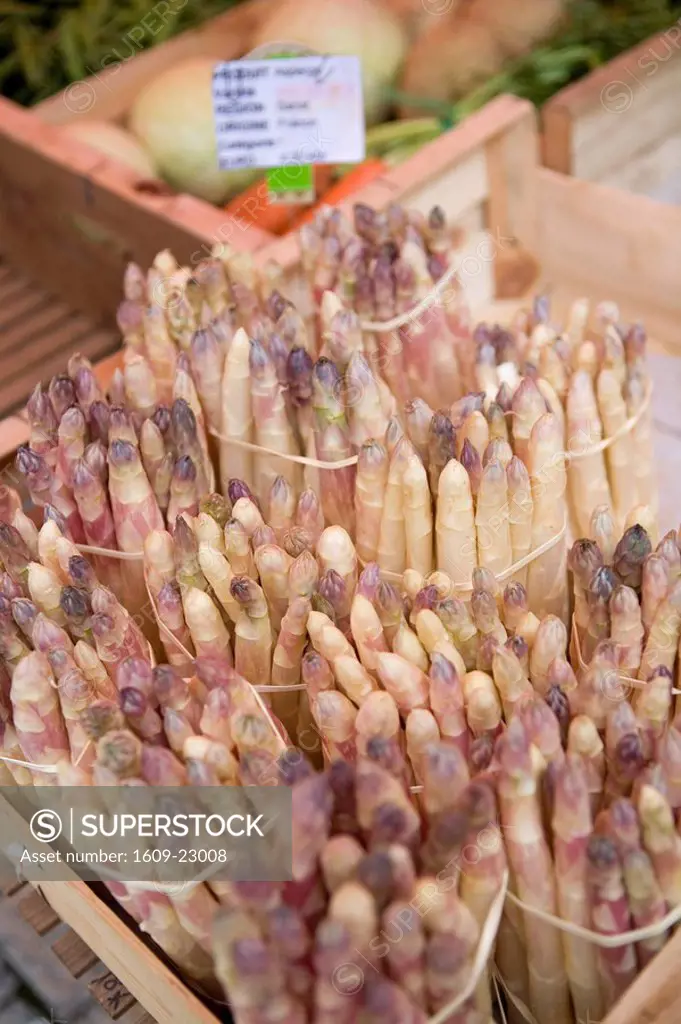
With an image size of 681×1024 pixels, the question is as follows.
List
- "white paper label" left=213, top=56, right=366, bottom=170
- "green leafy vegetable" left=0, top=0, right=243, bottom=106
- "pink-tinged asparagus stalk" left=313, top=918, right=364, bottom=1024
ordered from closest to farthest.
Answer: "pink-tinged asparagus stalk" left=313, top=918, right=364, bottom=1024 → "white paper label" left=213, top=56, right=366, bottom=170 → "green leafy vegetable" left=0, top=0, right=243, bottom=106

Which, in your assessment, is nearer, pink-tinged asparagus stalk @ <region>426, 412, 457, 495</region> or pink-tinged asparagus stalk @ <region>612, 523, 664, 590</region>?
pink-tinged asparagus stalk @ <region>612, 523, 664, 590</region>

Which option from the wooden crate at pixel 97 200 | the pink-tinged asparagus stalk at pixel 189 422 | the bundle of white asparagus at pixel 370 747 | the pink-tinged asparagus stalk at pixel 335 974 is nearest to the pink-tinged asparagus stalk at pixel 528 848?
the bundle of white asparagus at pixel 370 747

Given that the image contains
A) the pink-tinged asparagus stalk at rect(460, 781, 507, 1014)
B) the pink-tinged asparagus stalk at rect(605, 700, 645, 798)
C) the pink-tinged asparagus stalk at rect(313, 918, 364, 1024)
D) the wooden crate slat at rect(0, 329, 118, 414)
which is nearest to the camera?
the pink-tinged asparagus stalk at rect(313, 918, 364, 1024)

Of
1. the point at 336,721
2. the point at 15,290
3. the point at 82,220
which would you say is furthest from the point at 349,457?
the point at 15,290

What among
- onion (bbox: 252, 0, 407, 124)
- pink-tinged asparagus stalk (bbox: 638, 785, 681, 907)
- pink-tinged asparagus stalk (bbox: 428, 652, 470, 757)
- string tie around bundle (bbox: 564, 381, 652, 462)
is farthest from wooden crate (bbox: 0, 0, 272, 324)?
pink-tinged asparagus stalk (bbox: 638, 785, 681, 907)

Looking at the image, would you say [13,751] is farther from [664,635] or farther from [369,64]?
[369,64]

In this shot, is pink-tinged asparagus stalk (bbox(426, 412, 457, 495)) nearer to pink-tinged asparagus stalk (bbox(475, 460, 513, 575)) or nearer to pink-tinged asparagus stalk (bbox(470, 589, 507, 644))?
pink-tinged asparagus stalk (bbox(475, 460, 513, 575))

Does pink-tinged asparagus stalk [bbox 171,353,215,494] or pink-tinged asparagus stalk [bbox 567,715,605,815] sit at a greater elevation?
pink-tinged asparagus stalk [bbox 171,353,215,494]

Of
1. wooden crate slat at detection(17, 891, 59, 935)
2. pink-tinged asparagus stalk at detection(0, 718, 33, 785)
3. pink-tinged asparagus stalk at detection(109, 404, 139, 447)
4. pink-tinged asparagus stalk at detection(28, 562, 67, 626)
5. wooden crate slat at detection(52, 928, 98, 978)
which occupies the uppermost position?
pink-tinged asparagus stalk at detection(109, 404, 139, 447)
